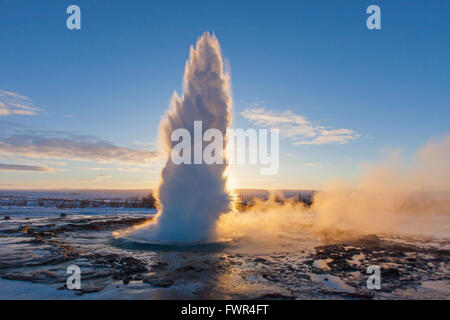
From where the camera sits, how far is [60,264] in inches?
417

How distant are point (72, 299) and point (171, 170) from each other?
10.2 meters

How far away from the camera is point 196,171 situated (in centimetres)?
1644

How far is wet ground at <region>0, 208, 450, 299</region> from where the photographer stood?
25.6 feet

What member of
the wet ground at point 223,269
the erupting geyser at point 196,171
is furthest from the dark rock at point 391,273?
the erupting geyser at point 196,171

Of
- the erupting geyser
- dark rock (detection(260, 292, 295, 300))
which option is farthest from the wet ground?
the erupting geyser

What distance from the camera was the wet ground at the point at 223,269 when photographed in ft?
25.6

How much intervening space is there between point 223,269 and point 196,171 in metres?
7.34

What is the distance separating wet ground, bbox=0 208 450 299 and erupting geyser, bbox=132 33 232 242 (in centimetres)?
200

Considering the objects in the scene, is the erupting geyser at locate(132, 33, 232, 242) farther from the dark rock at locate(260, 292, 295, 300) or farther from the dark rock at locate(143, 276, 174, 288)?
the dark rock at locate(260, 292, 295, 300)

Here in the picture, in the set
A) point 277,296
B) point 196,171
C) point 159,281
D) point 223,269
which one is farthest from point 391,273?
point 196,171

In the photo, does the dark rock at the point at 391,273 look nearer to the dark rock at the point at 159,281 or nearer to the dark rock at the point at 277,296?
the dark rock at the point at 277,296

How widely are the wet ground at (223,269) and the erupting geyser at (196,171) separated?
6.57 ft

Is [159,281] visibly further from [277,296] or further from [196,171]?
[196,171]

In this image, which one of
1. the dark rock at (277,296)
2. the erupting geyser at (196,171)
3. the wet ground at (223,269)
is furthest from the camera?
the erupting geyser at (196,171)
